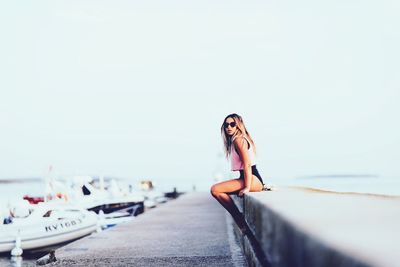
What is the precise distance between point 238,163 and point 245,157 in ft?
0.68

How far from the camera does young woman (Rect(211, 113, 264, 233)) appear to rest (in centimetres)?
586

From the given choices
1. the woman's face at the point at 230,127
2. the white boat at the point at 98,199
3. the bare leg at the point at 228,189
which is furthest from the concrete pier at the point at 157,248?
the white boat at the point at 98,199

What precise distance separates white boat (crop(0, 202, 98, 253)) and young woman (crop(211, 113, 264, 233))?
26.4ft

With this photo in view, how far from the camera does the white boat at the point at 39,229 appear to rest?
12305 mm

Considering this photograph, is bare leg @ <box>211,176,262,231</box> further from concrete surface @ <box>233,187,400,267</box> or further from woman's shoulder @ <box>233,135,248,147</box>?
concrete surface @ <box>233,187,400,267</box>

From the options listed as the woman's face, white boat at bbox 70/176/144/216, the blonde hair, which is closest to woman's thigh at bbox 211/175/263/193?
the blonde hair

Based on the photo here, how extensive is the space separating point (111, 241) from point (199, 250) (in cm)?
235

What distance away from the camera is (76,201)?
22531 millimetres

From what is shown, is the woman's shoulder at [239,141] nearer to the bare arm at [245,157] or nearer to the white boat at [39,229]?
the bare arm at [245,157]

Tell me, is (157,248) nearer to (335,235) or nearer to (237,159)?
(237,159)

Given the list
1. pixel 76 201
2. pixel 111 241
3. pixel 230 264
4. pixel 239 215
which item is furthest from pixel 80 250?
pixel 76 201

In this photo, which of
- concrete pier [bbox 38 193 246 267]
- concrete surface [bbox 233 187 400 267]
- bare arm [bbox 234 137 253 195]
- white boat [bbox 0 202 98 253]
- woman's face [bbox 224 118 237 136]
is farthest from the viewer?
white boat [bbox 0 202 98 253]

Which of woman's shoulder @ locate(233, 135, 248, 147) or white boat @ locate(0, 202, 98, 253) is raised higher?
woman's shoulder @ locate(233, 135, 248, 147)

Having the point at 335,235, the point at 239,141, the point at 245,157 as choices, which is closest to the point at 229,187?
the point at 245,157
